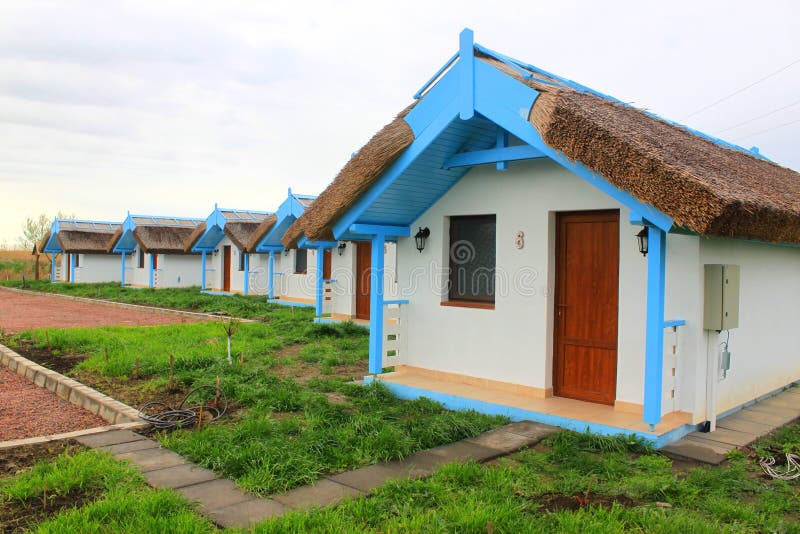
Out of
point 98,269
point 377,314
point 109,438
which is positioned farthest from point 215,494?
point 98,269

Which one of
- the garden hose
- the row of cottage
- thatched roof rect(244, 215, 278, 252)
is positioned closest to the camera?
the row of cottage

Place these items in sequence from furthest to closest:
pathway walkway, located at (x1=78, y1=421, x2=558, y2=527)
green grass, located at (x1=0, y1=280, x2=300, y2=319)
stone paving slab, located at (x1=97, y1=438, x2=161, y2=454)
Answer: green grass, located at (x1=0, y1=280, x2=300, y2=319), stone paving slab, located at (x1=97, y1=438, x2=161, y2=454), pathway walkway, located at (x1=78, y1=421, x2=558, y2=527)

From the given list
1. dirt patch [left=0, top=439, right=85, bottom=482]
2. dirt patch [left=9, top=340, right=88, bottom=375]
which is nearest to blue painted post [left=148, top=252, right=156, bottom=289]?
dirt patch [left=9, top=340, right=88, bottom=375]

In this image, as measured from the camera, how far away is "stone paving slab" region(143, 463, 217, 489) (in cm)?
471

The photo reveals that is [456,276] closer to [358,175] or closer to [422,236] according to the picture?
[422,236]

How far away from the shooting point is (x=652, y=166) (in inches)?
209

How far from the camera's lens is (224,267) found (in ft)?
98.7

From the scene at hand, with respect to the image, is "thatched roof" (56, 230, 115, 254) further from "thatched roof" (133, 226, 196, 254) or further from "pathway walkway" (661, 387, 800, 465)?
"pathway walkway" (661, 387, 800, 465)

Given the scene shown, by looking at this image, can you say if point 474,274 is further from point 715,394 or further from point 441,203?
point 715,394

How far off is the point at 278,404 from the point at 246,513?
3.02 meters

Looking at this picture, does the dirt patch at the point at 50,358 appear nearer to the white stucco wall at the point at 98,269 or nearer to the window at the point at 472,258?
the window at the point at 472,258

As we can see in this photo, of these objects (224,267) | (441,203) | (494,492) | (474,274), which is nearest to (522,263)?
(474,274)

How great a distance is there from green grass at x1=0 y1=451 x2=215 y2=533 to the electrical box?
17.2ft

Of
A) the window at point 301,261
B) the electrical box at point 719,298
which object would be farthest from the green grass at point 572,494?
the window at point 301,261
